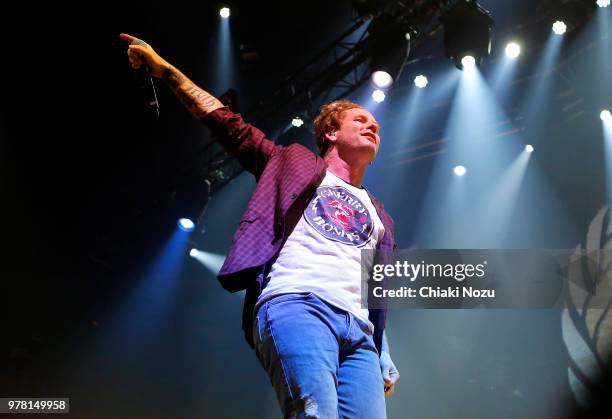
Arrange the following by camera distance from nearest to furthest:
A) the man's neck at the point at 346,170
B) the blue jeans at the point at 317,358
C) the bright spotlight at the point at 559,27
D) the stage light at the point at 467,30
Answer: the blue jeans at the point at 317,358, the man's neck at the point at 346,170, the stage light at the point at 467,30, the bright spotlight at the point at 559,27

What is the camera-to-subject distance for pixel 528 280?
5652mm

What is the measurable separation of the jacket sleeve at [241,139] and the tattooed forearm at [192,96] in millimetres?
29

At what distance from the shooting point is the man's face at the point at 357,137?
2096 mm

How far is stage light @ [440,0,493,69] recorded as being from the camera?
196 inches

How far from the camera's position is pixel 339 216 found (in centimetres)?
182

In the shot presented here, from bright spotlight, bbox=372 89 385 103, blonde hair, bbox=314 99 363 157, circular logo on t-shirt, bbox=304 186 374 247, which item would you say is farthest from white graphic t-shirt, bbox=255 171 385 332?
bright spotlight, bbox=372 89 385 103

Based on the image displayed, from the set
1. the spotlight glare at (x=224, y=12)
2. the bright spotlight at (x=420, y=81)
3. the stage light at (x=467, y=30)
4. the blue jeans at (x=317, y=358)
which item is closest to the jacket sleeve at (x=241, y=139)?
the blue jeans at (x=317, y=358)

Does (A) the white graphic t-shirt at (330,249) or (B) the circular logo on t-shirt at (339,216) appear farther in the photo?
(B) the circular logo on t-shirt at (339,216)

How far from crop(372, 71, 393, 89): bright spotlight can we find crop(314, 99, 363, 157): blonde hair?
3145 millimetres

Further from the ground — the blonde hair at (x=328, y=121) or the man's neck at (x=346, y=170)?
the blonde hair at (x=328, y=121)

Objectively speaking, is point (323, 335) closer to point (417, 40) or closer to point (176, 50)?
point (417, 40)

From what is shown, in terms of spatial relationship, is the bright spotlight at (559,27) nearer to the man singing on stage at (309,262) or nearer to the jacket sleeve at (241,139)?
the man singing on stage at (309,262)

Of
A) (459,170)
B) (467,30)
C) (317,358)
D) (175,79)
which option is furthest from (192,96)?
(459,170)

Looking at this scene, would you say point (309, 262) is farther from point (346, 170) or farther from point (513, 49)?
point (513, 49)
